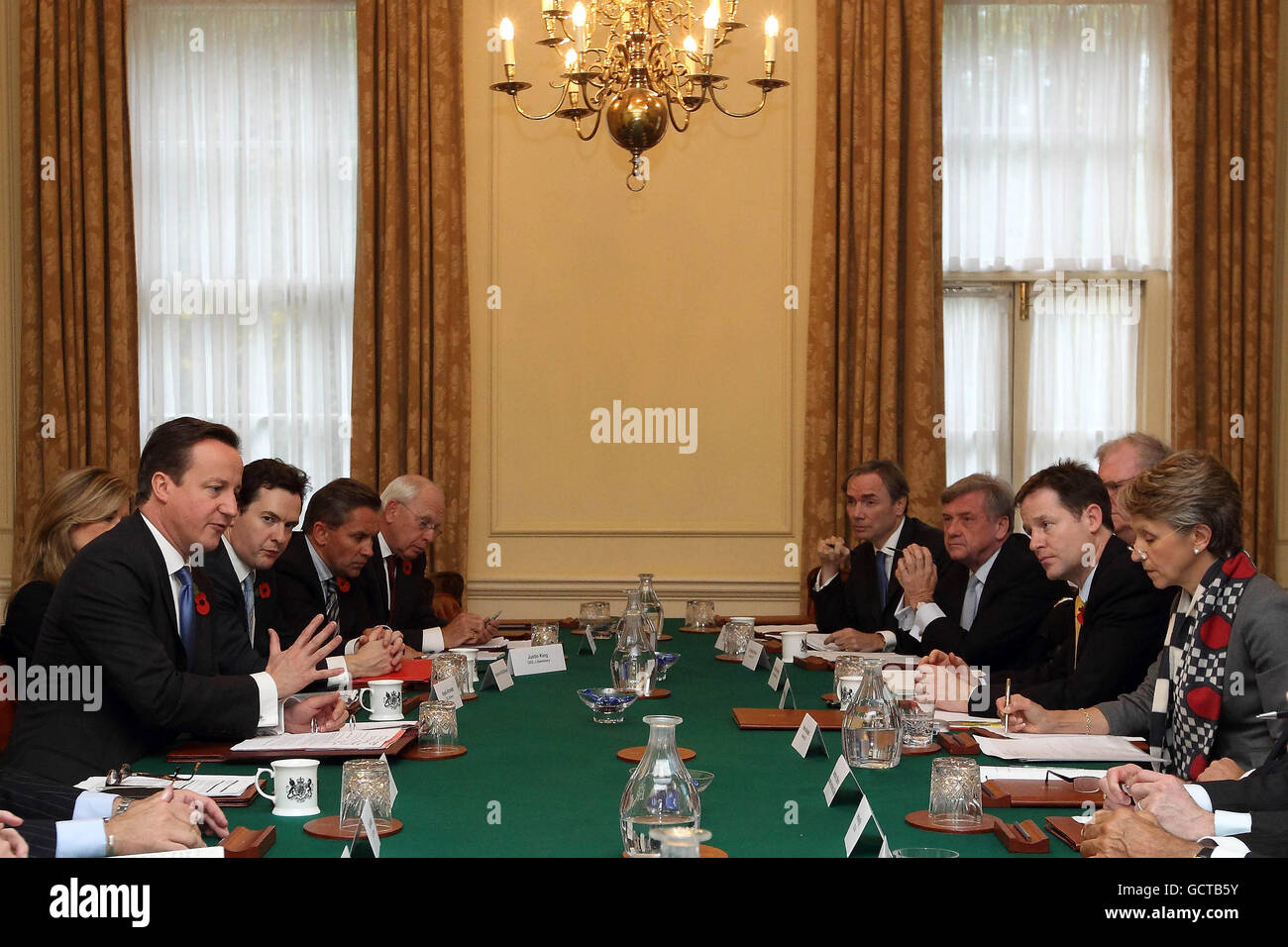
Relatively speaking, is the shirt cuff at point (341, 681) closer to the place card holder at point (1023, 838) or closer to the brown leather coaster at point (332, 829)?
the brown leather coaster at point (332, 829)

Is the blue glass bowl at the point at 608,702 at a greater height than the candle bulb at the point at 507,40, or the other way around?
the candle bulb at the point at 507,40

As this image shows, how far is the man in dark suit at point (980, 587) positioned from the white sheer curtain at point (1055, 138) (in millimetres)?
2403

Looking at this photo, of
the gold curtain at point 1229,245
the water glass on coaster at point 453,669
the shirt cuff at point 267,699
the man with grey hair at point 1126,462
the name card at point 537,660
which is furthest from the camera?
the gold curtain at point 1229,245

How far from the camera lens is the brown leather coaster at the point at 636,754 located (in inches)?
111

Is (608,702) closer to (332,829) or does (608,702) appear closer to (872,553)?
(332,829)

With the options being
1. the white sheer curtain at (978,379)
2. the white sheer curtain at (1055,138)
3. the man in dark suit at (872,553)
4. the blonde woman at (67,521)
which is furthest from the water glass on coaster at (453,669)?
the white sheer curtain at (1055,138)

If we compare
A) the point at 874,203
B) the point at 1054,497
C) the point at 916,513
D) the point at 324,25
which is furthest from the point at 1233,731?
the point at 324,25

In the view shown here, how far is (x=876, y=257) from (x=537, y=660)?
3.22m

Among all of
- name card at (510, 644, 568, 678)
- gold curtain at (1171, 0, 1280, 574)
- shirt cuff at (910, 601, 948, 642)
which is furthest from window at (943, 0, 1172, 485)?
name card at (510, 644, 568, 678)

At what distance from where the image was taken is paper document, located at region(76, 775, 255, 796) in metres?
2.46

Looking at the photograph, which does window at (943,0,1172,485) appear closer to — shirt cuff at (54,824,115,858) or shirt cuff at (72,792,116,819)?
shirt cuff at (72,792,116,819)

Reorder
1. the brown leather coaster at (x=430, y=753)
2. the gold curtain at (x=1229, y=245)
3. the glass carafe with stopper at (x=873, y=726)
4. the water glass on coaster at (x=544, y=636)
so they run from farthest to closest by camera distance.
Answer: the gold curtain at (x=1229, y=245), the water glass on coaster at (x=544, y=636), the brown leather coaster at (x=430, y=753), the glass carafe with stopper at (x=873, y=726)
